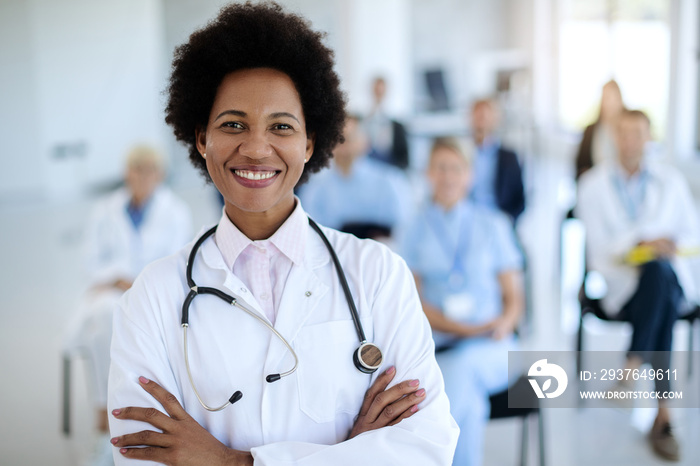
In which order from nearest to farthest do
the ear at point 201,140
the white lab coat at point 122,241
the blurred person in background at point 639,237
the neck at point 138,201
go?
1. the ear at point 201,140
2. the blurred person in background at point 639,237
3. the white lab coat at point 122,241
4. the neck at point 138,201

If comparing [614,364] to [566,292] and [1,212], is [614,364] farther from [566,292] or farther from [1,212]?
[1,212]

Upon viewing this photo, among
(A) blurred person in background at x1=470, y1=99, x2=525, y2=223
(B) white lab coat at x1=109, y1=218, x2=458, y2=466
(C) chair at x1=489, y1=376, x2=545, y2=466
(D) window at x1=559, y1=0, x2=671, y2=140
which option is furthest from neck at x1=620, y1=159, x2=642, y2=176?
(D) window at x1=559, y1=0, x2=671, y2=140

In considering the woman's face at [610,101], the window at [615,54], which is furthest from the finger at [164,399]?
the window at [615,54]

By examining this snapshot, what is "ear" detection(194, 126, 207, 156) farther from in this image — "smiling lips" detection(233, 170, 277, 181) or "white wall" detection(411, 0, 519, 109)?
"white wall" detection(411, 0, 519, 109)

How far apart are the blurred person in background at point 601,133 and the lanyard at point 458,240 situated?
171 cm

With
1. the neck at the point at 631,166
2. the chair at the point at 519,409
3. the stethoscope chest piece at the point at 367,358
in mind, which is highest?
the neck at the point at 631,166

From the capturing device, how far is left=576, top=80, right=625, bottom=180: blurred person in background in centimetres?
411

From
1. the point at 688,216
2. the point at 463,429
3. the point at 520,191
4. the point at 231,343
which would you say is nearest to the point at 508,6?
the point at 520,191

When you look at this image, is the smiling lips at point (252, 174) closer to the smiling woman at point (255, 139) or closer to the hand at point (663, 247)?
the smiling woman at point (255, 139)

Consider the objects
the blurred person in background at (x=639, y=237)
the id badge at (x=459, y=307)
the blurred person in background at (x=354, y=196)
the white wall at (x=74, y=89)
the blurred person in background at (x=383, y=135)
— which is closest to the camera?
the id badge at (x=459, y=307)

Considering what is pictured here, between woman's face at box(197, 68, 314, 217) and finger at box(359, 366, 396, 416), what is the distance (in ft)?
1.25

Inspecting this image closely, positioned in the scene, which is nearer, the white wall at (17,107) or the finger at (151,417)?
the finger at (151,417)

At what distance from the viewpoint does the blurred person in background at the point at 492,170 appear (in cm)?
424

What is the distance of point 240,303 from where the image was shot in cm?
120
